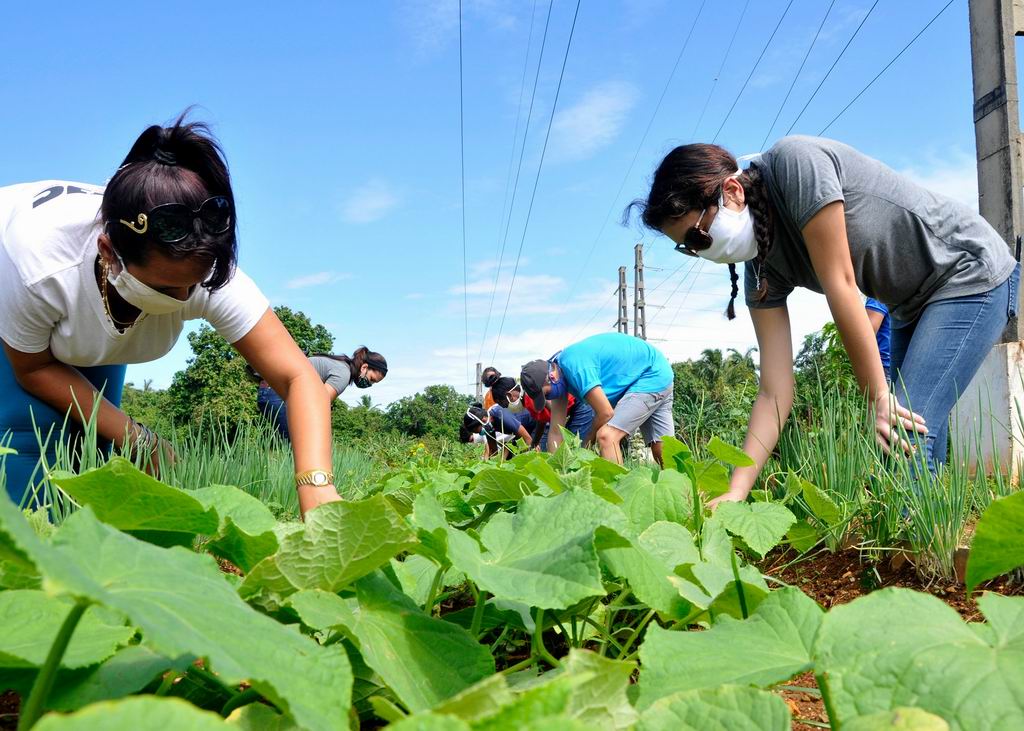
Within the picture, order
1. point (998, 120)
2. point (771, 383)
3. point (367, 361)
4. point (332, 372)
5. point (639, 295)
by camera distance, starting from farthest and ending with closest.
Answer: point (639, 295), point (367, 361), point (332, 372), point (998, 120), point (771, 383)

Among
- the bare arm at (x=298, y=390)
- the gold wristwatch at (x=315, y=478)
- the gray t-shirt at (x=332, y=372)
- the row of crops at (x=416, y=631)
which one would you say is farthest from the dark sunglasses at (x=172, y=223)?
the gray t-shirt at (x=332, y=372)

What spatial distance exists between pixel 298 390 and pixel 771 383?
1.28 meters

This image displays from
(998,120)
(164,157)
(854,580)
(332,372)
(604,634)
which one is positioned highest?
(998,120)

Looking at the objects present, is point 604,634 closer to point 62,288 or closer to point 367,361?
point 62,288

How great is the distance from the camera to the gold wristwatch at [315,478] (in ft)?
4.72

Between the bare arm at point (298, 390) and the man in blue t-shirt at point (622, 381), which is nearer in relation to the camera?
the bare arm at point (298, 390)

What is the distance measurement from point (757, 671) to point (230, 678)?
0.33 meters

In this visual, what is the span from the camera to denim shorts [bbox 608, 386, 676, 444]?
4480mm

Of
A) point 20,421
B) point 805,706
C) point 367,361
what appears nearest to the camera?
point 805,706

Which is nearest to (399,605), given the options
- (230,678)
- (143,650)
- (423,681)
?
(423,681)

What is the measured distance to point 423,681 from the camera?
1.81ft

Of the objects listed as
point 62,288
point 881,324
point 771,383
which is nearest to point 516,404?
point 881,324

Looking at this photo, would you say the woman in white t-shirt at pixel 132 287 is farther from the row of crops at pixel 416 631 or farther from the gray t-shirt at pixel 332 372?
the gray t-shirt at pixel 332 372

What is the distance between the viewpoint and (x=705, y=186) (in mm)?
2029
